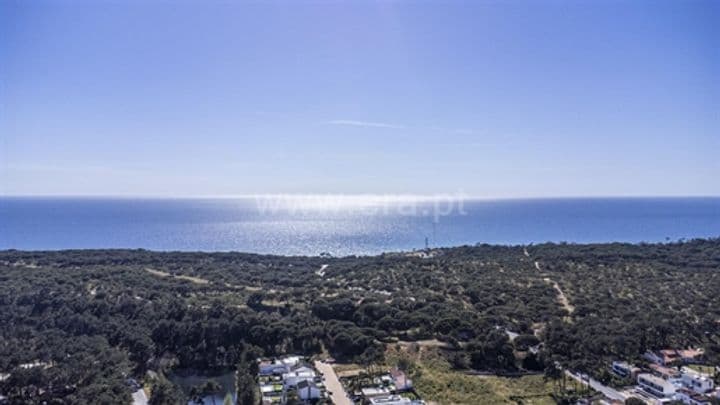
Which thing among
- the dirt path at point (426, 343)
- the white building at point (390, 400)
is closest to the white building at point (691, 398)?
the dirt path at point (426, 343)

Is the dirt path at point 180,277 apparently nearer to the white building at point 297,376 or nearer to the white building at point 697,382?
the white building at point 297,376

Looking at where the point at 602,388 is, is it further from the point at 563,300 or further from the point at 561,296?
the point at 561,296

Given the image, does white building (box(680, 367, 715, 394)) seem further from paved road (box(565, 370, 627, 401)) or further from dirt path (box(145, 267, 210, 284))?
dirt path (box(145, 267, 210, 284))

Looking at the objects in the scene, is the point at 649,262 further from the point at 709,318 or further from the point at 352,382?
the point at 352,382

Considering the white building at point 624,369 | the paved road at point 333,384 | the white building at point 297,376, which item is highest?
the white building at point 297,376

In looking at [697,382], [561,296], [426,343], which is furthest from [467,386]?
[561,296]

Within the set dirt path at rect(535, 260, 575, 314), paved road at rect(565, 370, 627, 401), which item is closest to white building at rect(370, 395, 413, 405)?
paved road at rect(565, 370, 627, 401)
